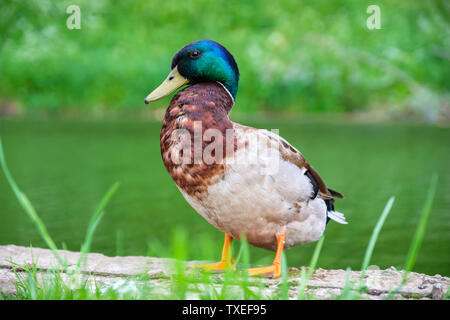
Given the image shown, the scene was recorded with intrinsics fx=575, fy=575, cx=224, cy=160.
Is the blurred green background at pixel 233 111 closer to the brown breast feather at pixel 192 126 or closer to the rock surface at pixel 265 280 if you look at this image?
the rock surface at pixel 265 280

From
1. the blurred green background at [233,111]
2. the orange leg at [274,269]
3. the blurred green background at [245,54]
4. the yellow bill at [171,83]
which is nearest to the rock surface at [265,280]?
the orange leg at [274,269]

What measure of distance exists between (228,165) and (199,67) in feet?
1.90

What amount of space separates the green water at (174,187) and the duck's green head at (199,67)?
0.79 metres

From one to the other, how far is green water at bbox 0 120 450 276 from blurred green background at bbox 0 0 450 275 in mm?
28

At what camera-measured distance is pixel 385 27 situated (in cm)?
1576

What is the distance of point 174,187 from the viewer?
7258 millimetres

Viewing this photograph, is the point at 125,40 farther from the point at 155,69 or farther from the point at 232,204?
the point at 232,204

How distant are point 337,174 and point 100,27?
39.7 ft

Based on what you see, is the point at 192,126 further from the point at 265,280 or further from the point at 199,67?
the point at 265,280

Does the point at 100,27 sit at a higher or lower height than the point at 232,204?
higher

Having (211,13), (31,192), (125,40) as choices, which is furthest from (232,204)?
(211,13)

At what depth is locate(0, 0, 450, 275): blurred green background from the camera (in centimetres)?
515
